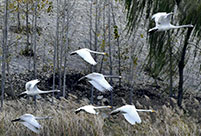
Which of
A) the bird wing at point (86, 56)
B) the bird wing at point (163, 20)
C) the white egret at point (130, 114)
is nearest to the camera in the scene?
the bird wing at point (86, 56)

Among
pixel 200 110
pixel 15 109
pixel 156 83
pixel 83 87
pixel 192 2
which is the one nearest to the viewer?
pixel 15 109

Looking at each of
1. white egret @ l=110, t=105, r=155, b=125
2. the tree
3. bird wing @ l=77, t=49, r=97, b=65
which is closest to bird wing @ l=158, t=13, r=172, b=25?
bird wing @ l=77, t=49, r=97, b=65

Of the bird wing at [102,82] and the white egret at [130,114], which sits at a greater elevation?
the bird wing at [102,82]

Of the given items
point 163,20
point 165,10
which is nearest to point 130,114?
point 163,20

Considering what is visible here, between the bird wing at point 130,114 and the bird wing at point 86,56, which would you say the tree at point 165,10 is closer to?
the bird wing at point 130,114

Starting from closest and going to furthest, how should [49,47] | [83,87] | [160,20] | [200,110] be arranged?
1. [160,20]
2. [200,110]
3. [83,87]
4. [49,47]

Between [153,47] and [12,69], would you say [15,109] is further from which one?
[12,69]

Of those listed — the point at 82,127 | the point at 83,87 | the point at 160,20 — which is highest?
the point at 160,20

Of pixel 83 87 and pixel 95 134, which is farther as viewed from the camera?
pixel 83 87

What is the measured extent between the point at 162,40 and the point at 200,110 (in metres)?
2.20

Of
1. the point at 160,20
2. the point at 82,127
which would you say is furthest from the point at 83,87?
the point at 160,20

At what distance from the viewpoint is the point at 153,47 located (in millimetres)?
10344

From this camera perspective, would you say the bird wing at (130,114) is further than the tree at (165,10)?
No

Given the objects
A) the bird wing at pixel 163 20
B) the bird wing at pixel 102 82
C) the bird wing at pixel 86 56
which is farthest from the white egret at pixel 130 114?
the bird wing at pixel 163 20
